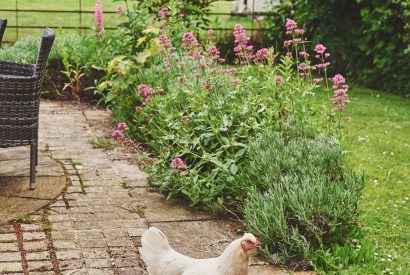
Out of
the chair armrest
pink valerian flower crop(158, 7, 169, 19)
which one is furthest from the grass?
the chair armrest

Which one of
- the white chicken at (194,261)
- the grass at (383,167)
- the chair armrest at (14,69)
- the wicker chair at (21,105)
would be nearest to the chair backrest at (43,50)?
Result: the wicker chair at (21,105)

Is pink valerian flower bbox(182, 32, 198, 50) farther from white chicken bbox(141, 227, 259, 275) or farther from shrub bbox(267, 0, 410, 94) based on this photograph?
shrub bbox(267, 0, 410, 94)

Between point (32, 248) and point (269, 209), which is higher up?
point (269, 209)

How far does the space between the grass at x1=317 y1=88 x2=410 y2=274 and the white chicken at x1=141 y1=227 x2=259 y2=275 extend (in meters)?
0.82

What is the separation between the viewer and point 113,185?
5191 millimetres

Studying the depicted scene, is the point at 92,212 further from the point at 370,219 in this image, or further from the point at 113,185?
the point at 370,219

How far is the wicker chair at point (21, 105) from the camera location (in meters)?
4.70

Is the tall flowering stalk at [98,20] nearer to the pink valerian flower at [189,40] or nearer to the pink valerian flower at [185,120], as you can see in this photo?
the pink valerian flower at [189,40]

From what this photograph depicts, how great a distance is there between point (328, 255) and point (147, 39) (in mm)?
3904

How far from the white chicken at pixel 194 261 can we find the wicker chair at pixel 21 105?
177cm

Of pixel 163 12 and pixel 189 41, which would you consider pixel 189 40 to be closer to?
pixel 189 41

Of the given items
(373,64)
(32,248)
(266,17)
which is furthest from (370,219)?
(266,17)

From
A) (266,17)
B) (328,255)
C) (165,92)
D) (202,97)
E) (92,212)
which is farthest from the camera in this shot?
(266,17)

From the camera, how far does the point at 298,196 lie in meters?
4.02
